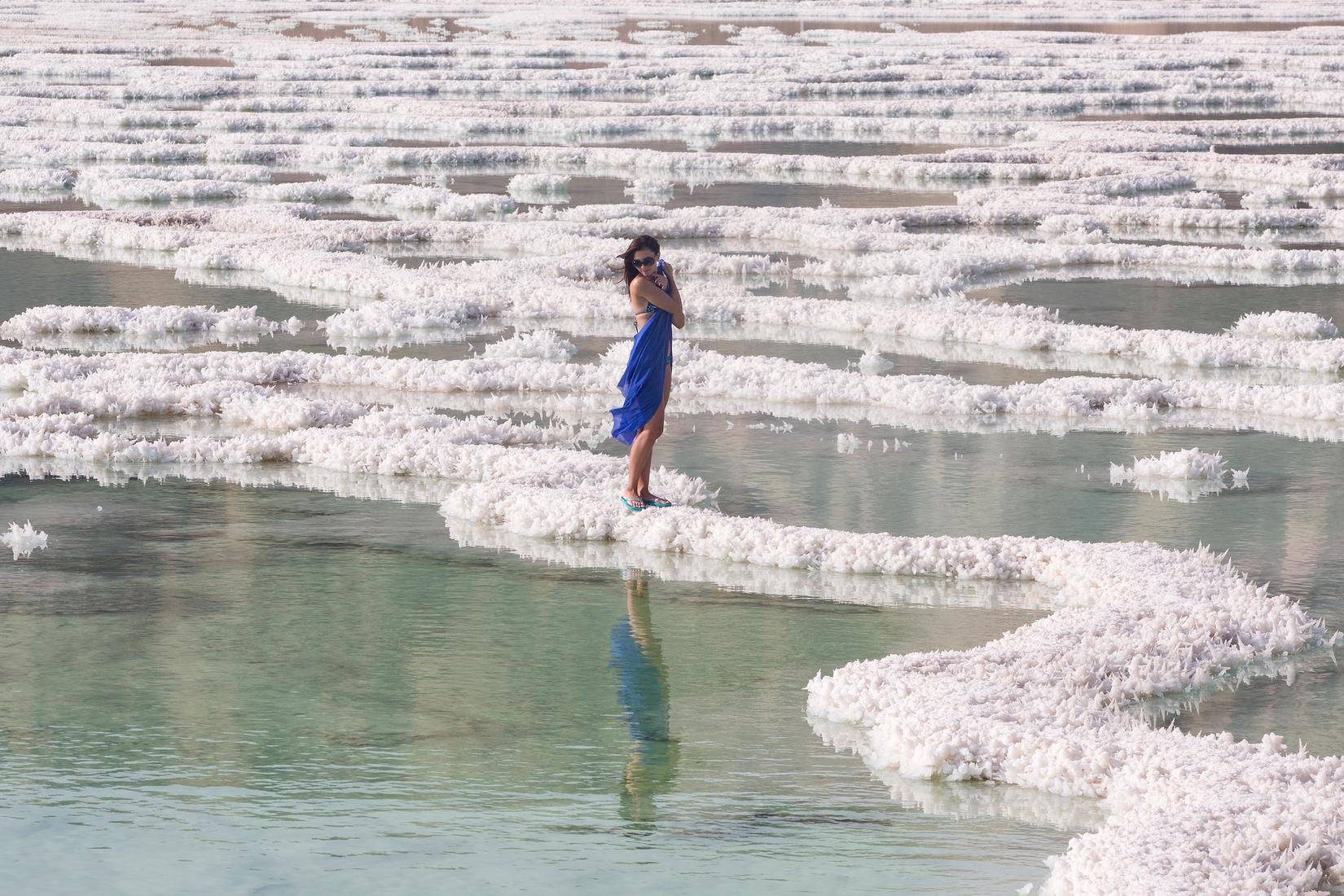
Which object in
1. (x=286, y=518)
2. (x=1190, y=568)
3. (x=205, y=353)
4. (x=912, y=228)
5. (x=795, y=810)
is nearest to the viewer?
(x=795, y=810)

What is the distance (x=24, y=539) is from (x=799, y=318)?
37.5ft

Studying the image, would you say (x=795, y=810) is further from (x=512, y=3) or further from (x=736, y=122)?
(x=512, y=3)

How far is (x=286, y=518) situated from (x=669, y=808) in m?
5.97

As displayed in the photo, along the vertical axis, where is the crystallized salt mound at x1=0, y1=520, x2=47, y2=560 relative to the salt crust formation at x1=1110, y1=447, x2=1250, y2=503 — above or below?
below

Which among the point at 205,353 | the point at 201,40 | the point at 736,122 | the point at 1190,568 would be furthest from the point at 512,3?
the point at 1190,568

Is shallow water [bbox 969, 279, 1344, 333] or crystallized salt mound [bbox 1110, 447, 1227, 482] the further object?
shallow water [bbox 969, 279, 1344, 333]

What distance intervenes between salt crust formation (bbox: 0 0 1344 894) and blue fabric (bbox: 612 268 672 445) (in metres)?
0.77

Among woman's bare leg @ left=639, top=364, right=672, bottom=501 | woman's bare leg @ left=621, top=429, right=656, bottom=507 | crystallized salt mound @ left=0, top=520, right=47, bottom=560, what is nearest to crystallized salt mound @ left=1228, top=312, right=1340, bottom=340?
woman's bare leg @ left=639, top=364, right=672, bottom=501

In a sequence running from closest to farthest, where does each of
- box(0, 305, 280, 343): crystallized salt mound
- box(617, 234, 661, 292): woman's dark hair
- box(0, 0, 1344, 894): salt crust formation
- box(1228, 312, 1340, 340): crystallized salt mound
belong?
box(0, 0, 1344, 894): salt crust formation
box(617, 234, 661, 292): woman's dark hair
box(1228, 312, 1340, 340): crystallized salt mound
box(0, 305, 280, 343): crystallized salt mound

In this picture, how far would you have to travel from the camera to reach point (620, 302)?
2348 centimetres

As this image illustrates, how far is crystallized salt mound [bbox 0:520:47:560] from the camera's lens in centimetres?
1329

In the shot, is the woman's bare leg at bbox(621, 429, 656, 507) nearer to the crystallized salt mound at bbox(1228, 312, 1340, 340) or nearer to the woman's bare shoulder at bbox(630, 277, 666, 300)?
the woman's bare shoulder at bbox(630, 277, 666, 300)

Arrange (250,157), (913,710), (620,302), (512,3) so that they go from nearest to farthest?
1. (913,710)
2. (620,302)
3. (250,157)
4. (512,3)

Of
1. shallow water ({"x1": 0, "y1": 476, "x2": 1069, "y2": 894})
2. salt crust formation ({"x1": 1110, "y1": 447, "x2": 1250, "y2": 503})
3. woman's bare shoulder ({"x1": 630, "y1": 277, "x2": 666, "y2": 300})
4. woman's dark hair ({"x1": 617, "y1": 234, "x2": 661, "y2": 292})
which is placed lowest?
shallow water ({"x1": 0, "y1": 476, "x2": 1069, "y2": 894})
